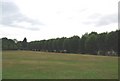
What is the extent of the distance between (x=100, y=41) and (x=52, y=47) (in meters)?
75.2

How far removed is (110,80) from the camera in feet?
61.7

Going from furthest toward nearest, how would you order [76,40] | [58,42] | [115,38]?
[58,42], [76,40], [115,38]

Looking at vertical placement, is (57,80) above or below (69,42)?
below

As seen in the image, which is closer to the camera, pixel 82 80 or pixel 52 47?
pixel 82 80

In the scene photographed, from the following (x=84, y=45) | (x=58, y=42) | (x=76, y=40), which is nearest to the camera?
(x=84, y=45)

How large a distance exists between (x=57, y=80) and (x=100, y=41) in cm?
9518

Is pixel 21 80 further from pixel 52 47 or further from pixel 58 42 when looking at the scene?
pixel 52 47

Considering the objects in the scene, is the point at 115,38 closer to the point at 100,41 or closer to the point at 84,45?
the point at 100,41

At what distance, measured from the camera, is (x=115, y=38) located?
101625 mm

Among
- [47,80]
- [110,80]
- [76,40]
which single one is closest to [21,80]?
[47,80]

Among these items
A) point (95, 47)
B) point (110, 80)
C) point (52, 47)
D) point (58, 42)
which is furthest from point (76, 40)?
point (110, 80)

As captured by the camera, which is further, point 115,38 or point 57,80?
point 115,38

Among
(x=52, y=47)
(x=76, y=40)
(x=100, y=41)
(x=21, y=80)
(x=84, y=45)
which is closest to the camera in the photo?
(x=21, y=80)

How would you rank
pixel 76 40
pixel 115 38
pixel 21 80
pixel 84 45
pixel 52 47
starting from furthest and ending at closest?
pixel 52 47
pixel 76 40
pixel 84 45
pixel 115 38
pixel 21 80
